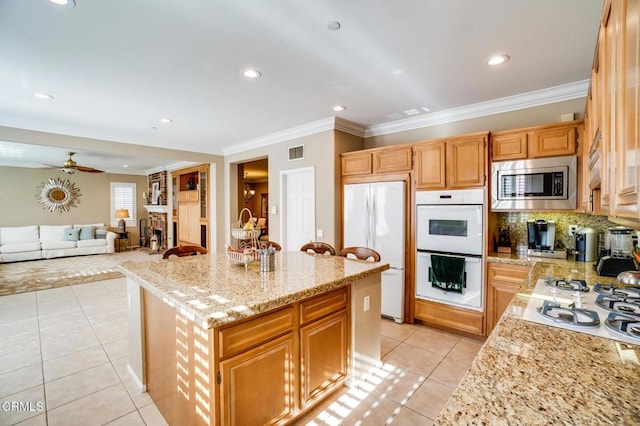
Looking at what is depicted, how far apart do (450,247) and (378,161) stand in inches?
55.9

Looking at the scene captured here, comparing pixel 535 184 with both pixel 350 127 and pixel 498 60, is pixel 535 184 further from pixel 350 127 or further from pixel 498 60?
pixel 350 127

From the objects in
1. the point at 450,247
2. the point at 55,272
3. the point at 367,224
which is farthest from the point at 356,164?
the point at 55,272

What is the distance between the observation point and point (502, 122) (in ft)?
11.3

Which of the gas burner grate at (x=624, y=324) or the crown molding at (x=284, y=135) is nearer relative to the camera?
the gas burner grate at (x=624, y=324)

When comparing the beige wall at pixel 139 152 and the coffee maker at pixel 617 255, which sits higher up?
the beige wall at pixel 139 152

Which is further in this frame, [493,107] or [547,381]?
[493,107]

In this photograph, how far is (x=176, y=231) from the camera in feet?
28.6

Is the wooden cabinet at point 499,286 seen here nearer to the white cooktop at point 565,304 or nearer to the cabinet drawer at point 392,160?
the white cooktop at point 565,304

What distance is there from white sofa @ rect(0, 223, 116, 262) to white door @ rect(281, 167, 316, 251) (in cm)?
700

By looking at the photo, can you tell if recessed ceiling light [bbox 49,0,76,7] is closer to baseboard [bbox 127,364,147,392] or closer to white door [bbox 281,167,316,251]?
baseboard [bbox 127,364,147,392]

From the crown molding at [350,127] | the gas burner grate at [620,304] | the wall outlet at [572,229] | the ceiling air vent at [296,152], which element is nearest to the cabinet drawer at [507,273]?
the wall outlet at [572,229]

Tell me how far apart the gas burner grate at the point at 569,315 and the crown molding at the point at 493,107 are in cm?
261

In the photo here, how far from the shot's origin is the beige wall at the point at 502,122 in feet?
10.1

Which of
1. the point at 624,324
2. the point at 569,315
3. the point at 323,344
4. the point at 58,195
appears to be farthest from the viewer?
the point at 58,195
